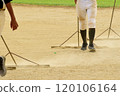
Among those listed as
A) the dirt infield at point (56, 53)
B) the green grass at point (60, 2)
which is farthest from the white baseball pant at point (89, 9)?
the green grass at point (60, 2)

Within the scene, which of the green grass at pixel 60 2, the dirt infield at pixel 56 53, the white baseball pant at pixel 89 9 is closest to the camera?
the dirt infield at pixel 56 53

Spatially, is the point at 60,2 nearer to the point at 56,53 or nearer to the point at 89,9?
the point at 56,53

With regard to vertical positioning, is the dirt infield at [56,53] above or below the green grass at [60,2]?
above

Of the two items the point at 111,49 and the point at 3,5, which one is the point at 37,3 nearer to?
the point at 111,49

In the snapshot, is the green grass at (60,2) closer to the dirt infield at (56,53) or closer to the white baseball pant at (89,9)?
the dirt infield at (56,53)

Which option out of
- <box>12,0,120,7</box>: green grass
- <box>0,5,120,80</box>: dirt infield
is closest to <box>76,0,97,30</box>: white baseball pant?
<box>0,5,120,80</box>: dirt infield

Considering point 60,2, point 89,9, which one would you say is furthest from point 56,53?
point 60,2

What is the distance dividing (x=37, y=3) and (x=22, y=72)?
55.6 ft

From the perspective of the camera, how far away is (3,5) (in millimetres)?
5461

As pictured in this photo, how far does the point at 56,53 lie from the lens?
8844 mm

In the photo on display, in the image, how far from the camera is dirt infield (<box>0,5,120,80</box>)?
667 cm

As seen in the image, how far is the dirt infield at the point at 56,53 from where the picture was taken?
6672 mm

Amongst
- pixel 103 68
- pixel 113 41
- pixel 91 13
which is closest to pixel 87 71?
pixel 103 68

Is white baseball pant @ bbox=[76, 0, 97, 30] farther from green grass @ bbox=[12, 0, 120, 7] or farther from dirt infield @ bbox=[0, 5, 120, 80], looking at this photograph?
green grass @ bbox=[12, 0, 120, 7]
